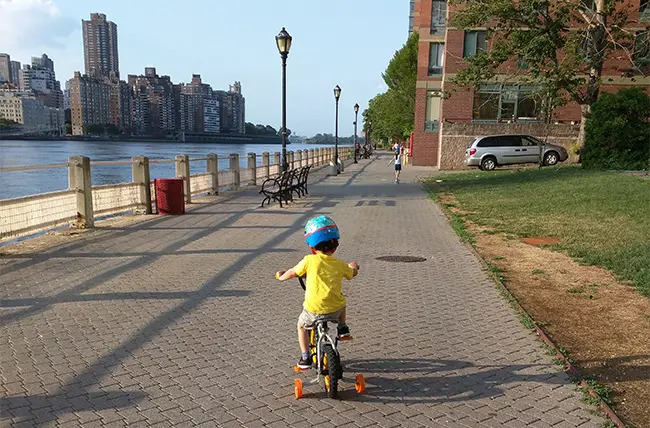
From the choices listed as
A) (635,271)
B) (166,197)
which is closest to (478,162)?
(166,197)

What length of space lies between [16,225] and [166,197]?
3959 millimetres

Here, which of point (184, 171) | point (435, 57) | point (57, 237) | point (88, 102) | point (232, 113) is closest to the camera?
point (57, 237)

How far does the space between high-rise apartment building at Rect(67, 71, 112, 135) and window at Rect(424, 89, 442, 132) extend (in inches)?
3930

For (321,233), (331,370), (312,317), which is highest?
(321,233)

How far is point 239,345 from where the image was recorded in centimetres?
443

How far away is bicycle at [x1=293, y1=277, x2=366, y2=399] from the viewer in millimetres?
3443

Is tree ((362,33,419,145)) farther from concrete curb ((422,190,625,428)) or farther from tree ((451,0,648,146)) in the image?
concrete curb ((422,190,625,428))

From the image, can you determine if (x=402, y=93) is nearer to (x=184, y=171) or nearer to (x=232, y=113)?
(x=184, y=171)

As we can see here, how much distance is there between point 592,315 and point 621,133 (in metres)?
16.3

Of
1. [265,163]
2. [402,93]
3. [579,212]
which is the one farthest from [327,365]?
[402,93]

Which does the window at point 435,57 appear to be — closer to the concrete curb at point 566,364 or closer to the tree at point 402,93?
the tree at point 402,93

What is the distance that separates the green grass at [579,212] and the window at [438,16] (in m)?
19.1

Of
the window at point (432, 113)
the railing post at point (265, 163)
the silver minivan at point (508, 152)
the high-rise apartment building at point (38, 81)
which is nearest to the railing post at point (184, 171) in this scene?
the railing post at point (265, 163)

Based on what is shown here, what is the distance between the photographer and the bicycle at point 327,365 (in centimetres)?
344
